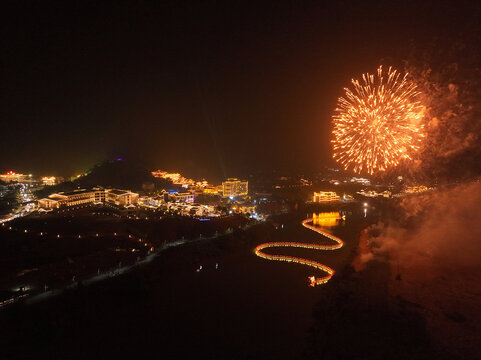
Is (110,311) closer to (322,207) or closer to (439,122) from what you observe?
(439,122)

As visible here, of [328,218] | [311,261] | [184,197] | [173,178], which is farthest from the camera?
[173,178]

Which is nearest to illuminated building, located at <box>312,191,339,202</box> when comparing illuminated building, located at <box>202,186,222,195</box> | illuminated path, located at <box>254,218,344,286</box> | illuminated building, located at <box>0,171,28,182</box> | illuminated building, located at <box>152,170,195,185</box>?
illuminated building, located at <box>202,186,222,195</box>

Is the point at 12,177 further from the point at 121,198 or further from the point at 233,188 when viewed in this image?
the point at 233,188

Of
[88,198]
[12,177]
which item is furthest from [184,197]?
[12,177]

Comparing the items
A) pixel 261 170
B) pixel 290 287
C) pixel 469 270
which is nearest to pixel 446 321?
pixel 469 270

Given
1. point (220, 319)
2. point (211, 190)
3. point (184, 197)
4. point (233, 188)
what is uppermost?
point (233, 188)

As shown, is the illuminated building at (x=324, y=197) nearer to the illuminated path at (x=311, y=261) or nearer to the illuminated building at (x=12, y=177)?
the illuminated path at (x=311, y=261)
